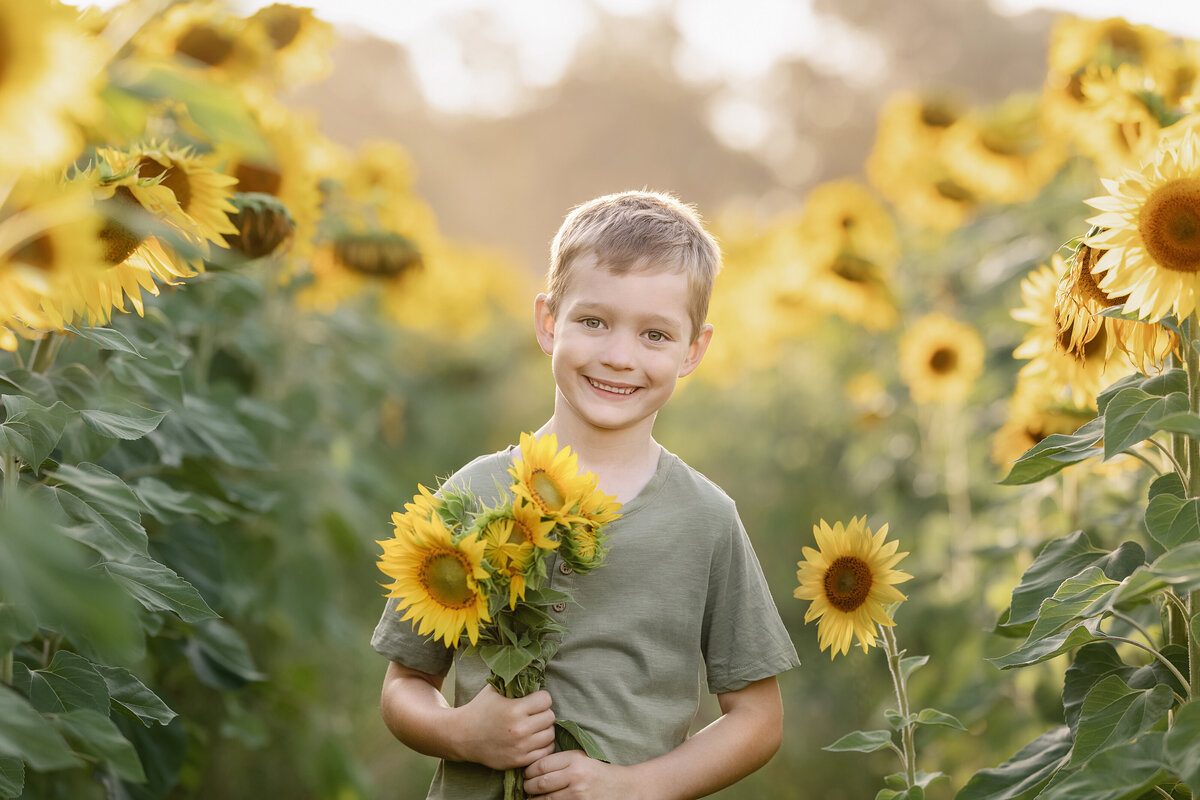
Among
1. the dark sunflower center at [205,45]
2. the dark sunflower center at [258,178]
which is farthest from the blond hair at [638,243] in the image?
the dark sunflower center at [205,45]

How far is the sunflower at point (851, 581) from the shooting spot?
1.44m

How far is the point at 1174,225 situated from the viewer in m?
1.28

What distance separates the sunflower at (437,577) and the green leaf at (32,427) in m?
0.42

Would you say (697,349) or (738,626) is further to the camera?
(697,349)

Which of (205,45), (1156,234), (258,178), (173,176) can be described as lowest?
(1156,234)

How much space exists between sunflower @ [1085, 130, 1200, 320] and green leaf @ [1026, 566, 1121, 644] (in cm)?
33

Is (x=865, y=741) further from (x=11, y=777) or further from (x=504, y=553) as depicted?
(x=11, y=777)

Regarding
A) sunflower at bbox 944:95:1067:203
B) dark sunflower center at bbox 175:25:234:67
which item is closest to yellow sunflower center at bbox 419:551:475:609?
dark sunflower center at bbox 175:25:234:67

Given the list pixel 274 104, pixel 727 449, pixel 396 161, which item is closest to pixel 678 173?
pixel 727 449

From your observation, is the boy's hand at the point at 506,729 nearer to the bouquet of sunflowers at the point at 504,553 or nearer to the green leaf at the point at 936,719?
the bouquet of sunflowers at the point at 504,553

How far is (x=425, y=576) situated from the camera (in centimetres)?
122

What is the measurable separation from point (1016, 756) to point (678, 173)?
1525cm

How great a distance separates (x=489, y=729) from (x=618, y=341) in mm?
528

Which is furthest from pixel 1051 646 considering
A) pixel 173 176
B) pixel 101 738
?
pixel 173 176
